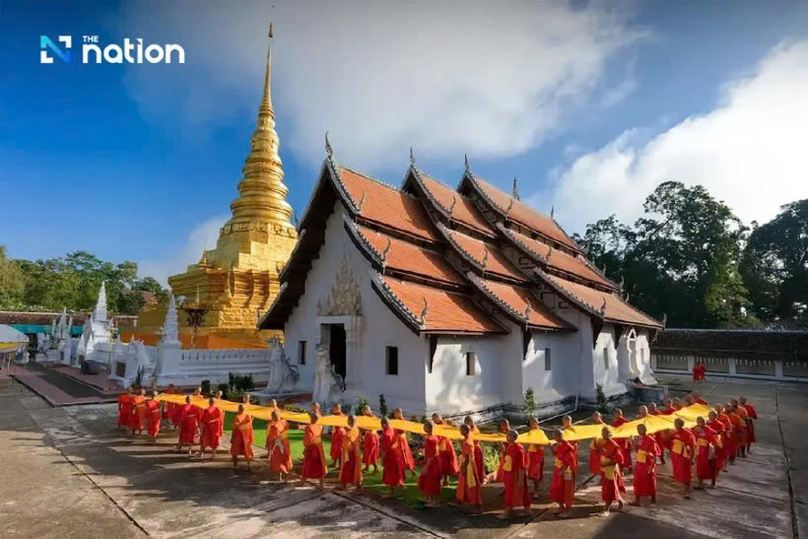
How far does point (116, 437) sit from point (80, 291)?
57322mm

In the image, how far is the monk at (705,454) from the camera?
24.8ft

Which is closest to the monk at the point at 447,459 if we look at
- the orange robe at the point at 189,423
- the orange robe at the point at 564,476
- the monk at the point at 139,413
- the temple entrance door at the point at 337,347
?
the orange robe at the point at 564,476

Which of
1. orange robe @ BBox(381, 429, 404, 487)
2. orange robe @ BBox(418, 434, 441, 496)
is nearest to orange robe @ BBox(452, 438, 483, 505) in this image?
orange robe @ BBox(418, 434, 441, 496)

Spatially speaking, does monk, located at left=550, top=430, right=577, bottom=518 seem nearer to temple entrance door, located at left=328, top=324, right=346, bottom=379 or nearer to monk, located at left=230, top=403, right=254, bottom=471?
monk, located at left=230, top=403, right=254, bottom=471

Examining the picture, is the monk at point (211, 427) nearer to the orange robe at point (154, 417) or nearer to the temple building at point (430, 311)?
the orange robe at point (154, 417)

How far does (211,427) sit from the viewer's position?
29.2 feet

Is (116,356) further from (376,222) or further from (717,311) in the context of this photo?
(717,311)

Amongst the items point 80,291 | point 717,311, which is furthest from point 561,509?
point 80,291

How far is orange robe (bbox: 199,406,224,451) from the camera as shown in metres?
8.88

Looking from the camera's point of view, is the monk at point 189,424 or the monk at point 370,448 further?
the monk at point 189,424

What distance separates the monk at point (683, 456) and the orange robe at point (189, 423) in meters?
8.74

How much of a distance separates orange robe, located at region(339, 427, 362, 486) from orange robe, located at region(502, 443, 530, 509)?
2.23 m

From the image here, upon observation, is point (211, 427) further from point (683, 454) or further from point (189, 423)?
point (683, 454)

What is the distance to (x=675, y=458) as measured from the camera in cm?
738
